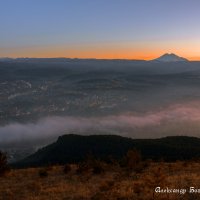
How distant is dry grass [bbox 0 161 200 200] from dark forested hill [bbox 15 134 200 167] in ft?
230

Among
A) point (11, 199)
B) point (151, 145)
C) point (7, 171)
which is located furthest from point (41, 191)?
point (151, 145)

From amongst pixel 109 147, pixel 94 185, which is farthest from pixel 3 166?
→ pixel 109 147

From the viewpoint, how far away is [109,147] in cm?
14325

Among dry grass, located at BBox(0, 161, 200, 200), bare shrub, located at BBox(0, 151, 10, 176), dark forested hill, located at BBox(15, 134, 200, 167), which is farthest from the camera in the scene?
dark forested hill, located at BBox(15, 134, 200, 167)

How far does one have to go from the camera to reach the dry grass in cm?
2497

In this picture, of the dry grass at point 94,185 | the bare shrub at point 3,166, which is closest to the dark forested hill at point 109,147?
the bare shrub at point 3,166

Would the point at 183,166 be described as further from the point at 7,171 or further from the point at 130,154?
the point at 7,171

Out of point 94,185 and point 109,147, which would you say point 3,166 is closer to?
point 94,185

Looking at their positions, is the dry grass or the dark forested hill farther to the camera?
the dark forested hill

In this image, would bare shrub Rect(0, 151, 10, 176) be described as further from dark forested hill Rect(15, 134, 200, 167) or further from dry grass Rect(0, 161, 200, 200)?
dark forested hill Rect(15, 134, 200, 167)

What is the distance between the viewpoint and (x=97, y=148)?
14675 cm

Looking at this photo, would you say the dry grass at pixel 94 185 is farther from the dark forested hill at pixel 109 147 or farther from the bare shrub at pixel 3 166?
the dark forested hill at pixel 109 147

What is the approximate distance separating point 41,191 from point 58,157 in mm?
113492

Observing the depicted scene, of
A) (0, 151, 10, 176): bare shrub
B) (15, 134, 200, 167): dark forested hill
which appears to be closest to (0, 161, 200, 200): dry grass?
(0, 151, 10, 176): bare shrub
